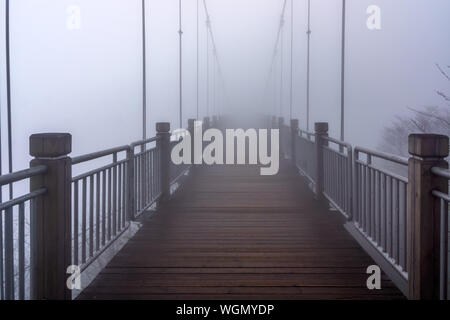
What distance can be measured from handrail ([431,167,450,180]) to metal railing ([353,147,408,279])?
361 millimetres

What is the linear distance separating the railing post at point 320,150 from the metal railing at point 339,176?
92 mm

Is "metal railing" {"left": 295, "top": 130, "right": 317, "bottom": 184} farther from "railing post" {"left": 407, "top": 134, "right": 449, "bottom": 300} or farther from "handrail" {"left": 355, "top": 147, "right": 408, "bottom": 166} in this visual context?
"railing post" {"left": 407, "top": 134, "right": 449, "bottom": 300}

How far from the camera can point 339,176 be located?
4.66 m

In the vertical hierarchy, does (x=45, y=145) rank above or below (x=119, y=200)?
above

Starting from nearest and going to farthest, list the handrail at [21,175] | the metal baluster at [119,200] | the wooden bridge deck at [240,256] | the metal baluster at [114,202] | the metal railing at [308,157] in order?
the handrail at [21,175] → the wooden bridge deck at [240,256] → the metal baluster at [114,202] → the metal baluster at [119,200] → the metal railing at [308,157]

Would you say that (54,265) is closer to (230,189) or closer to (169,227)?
(169,227)

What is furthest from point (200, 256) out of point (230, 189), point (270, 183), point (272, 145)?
point (272, 145)

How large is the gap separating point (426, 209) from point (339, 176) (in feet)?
7.95

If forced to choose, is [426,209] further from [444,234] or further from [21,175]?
[21,175]

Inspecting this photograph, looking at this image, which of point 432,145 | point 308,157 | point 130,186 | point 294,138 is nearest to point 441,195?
point 432,145

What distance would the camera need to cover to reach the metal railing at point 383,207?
276 centimetres

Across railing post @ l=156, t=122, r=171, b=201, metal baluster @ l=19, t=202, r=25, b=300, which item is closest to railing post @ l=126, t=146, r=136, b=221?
→ railing post @ l=156, t=122, r=171, b=201

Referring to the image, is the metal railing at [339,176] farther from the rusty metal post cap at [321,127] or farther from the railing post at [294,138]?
the railing post at [294,138]

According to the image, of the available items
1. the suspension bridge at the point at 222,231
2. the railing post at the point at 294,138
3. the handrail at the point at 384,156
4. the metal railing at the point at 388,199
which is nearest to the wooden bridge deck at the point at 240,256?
the suspension bridge at the point at 222,231
